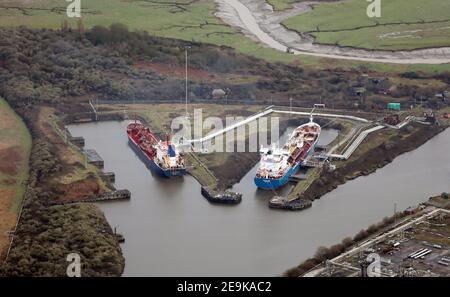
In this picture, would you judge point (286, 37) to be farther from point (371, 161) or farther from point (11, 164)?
point (11, 164)

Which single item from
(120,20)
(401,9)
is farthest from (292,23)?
(120,20)

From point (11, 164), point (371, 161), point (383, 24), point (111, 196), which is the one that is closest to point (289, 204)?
point (111, 196)

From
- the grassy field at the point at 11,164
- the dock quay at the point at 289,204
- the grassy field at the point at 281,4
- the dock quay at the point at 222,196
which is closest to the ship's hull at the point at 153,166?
the dock quay at the point at 222,196

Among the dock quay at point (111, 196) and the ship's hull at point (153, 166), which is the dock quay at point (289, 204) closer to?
the ship's hull at point (153, 166)

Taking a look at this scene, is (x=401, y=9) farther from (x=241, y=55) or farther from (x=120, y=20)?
(x=120, y=20)

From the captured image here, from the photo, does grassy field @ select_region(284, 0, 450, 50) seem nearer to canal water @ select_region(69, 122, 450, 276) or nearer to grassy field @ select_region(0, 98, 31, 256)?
canal water @ select_region(69, 122, 450, 276)
